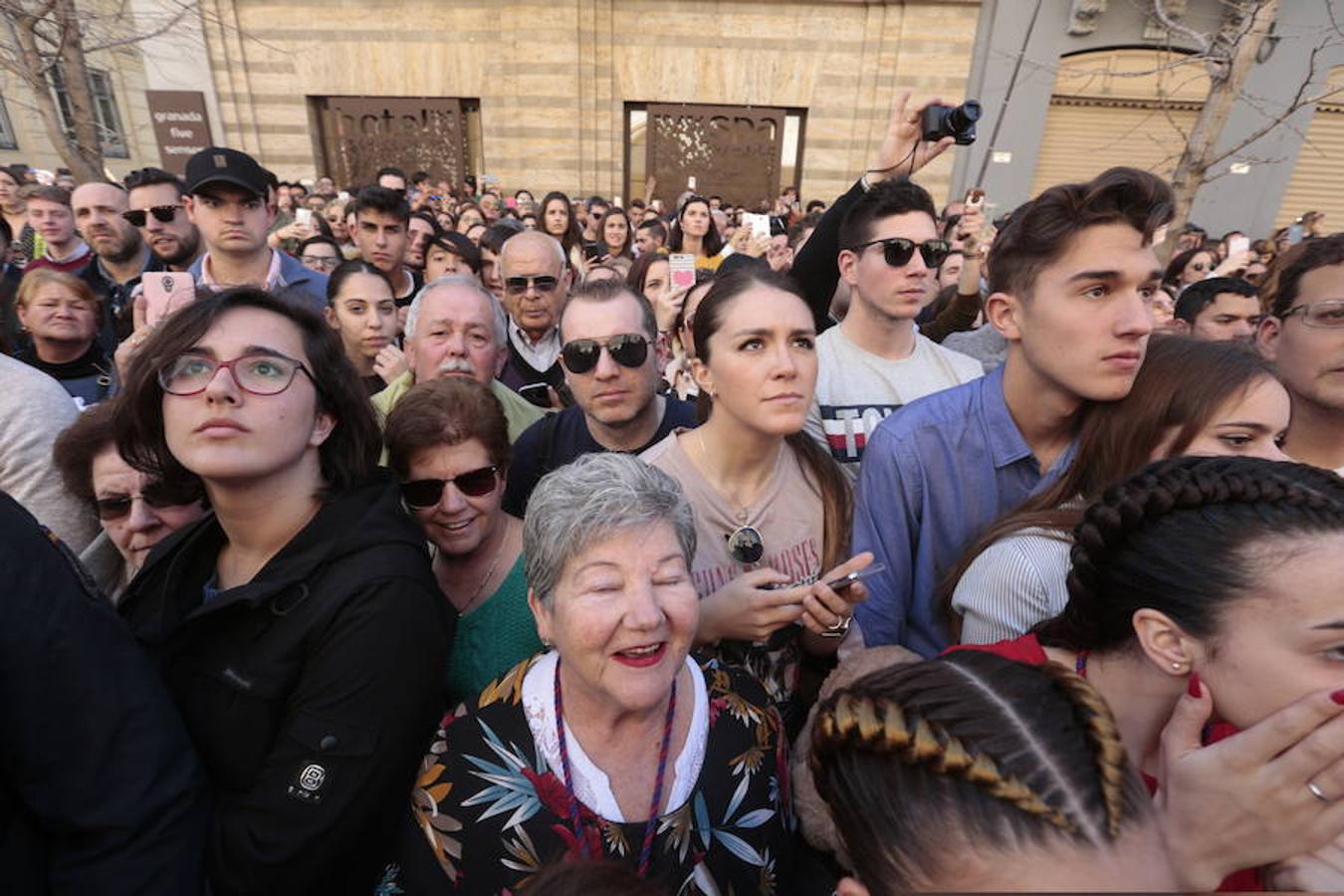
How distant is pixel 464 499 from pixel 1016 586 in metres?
1.55

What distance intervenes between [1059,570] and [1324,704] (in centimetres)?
61

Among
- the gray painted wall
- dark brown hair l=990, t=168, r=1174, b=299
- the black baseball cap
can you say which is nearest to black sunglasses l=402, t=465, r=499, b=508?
dark brown hair l=990, t=168, r=1174, b=299

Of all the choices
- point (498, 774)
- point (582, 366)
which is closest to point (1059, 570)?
point (498, 774)

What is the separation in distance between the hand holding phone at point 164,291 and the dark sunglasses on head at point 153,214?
1.89 meters

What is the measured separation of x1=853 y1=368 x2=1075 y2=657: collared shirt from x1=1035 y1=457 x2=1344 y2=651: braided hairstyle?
1.95ft

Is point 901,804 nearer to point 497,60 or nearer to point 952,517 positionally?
point 952,517

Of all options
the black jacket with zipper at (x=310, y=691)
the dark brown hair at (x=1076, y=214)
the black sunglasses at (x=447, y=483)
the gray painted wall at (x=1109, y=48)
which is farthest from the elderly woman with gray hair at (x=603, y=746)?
the gray painted wall at (x=1109, y=48)

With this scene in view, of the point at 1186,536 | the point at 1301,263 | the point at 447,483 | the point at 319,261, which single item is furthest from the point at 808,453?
the point at 319,261

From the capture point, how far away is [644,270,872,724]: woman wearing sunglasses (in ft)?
6.29

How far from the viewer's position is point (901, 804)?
88 centimetres

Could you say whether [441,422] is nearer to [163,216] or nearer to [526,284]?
[526,284]

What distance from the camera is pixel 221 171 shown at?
145 inches

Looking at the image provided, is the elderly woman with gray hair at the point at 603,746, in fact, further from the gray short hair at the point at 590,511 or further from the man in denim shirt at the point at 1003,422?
the man in denim shirt at the point at 1003,422

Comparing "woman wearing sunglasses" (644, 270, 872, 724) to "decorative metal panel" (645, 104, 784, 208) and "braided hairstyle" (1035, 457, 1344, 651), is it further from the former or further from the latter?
"decorative metal panel" (645, 104, 784, 208)
